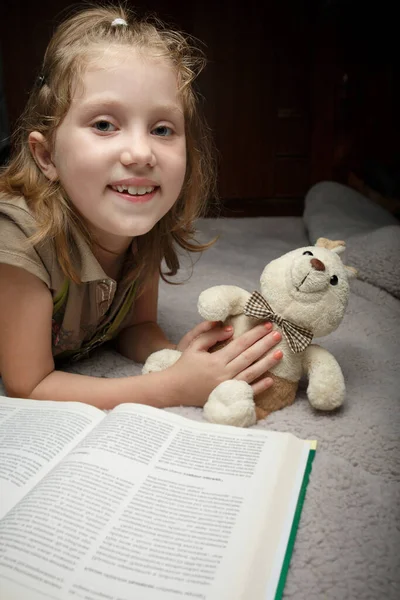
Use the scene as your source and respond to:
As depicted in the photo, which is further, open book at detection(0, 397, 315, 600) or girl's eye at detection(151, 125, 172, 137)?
girl's eye at detection(151, 125, 172, 137)

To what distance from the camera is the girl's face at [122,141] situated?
80cm

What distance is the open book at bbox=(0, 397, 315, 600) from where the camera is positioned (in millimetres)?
518

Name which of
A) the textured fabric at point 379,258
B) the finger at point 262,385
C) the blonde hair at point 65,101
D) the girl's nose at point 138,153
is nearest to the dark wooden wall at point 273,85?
the textured fabric at point 379,258

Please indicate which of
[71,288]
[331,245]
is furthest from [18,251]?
[331,245]

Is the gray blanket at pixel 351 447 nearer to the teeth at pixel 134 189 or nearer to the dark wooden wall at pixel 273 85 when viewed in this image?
the teeth at pixel 134 189

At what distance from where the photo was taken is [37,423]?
780mm

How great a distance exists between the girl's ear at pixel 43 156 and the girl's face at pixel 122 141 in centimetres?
4

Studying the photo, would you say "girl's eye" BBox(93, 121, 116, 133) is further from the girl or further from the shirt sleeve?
the shirt sleeve

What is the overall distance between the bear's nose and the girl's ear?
0.40 meters

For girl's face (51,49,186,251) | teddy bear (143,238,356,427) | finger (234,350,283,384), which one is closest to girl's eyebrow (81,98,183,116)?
girl's face (51,49,186,251)

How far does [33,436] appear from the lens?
749 millimetres

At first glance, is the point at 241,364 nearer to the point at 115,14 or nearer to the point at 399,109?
the point at 115,14

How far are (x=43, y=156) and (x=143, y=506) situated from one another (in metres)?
0.55

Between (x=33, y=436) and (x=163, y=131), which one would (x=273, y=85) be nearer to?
(x=163, y=131)
